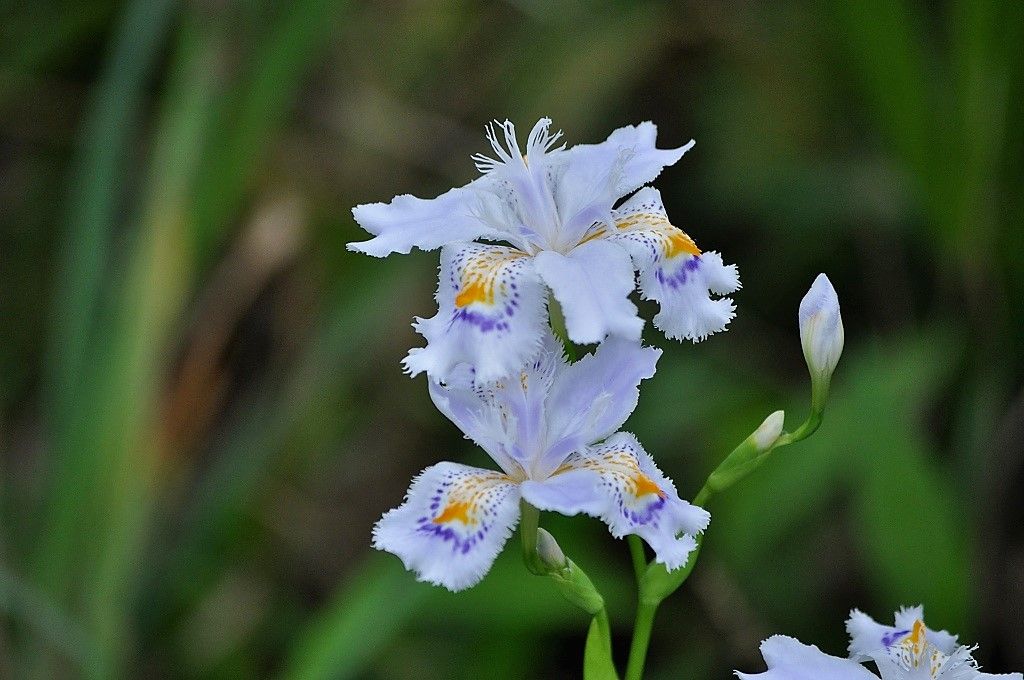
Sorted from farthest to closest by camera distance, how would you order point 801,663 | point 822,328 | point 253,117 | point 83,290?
point 253,117
point 83,290
point 822,328
point 801,663

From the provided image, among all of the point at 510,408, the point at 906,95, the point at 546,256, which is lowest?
the point at 510,408

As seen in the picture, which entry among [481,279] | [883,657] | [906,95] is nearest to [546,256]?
[481,279]

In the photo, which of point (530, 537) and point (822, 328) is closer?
point (530, 537)

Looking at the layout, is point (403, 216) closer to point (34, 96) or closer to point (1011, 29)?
point (1011, 29)

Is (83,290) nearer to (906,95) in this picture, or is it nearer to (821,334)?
(821,334)

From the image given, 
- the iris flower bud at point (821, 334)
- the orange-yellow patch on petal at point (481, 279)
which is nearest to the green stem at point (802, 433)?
the iris flower bud at point (821, 334)

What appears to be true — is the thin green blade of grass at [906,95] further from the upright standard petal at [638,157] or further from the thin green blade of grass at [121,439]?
the thin green blade of grass at [121,439]

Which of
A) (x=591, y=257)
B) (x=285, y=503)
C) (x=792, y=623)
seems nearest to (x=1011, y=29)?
(x=792, y=623)
